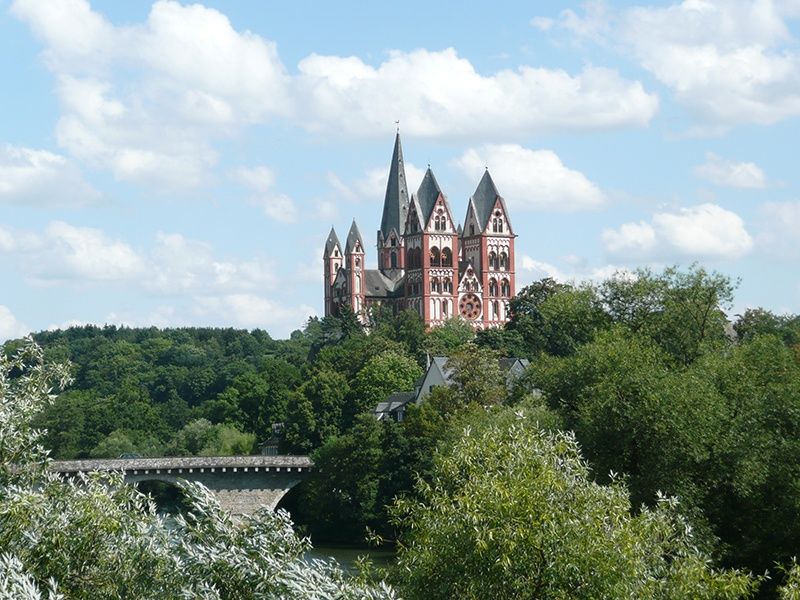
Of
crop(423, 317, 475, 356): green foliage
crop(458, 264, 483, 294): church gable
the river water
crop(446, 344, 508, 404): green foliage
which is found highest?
crop(458, 264, 483, 294): church gable

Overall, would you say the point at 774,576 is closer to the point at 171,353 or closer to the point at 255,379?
the point at 255,379

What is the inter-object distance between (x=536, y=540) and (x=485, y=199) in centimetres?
13499

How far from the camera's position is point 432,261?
15162 centimetres

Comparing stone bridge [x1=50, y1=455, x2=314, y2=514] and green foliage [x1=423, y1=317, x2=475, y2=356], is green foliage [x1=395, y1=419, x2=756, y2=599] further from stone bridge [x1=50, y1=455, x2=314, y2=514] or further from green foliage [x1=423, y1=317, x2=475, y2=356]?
green foliage [x1=423, y1=317, x2=475, y2=356]

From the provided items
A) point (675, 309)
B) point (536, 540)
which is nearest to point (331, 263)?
point (675, 309)

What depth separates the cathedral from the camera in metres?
150

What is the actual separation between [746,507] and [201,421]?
68.9 metres

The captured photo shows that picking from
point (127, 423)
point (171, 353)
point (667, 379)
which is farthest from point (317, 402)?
point (171, 353)

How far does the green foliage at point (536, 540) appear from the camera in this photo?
2164 cm

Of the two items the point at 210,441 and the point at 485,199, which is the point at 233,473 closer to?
the point at 210,441

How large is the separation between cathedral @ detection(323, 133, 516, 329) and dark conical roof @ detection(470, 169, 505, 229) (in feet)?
0.35

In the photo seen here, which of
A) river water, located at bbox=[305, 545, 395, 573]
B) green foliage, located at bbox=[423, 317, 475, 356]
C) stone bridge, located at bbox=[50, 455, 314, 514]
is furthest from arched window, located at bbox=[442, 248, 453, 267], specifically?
river water, located at bbox=[305, 545, 395, 573]

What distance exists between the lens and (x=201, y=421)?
331 ft

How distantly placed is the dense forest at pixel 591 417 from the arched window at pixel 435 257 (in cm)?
4240
